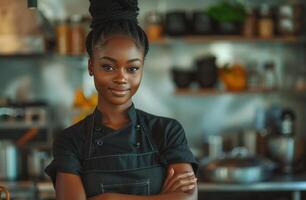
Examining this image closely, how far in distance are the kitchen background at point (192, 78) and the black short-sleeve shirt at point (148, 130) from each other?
5.38 ft

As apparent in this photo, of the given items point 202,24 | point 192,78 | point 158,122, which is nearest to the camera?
point 158,122

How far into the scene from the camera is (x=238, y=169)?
245 centimetres

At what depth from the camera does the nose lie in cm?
87

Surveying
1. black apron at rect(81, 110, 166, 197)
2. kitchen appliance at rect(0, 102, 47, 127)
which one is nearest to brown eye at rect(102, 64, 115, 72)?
black apron at rect(81, 110, 166, 197)

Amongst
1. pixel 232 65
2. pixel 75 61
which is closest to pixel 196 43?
pixel 232 65

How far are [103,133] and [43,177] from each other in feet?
5.78

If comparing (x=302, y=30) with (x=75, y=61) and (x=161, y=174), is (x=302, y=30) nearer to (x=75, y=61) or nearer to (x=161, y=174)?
(x=75, y=61)

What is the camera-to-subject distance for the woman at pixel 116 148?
86cm

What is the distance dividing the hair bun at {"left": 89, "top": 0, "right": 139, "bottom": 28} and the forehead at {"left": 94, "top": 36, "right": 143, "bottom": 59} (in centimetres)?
3

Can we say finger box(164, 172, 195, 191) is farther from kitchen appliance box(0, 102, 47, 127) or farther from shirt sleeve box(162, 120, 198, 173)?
kitchen appliance box(0, 102, 47, 127)

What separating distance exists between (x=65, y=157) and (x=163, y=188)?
0.17 m

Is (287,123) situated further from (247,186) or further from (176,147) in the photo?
(176,147)

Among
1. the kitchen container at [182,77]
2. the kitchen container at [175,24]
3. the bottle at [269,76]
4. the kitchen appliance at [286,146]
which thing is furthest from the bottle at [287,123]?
the kitchen container at [175,24]

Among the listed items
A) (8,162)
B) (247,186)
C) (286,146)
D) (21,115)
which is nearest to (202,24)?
(286,146)
